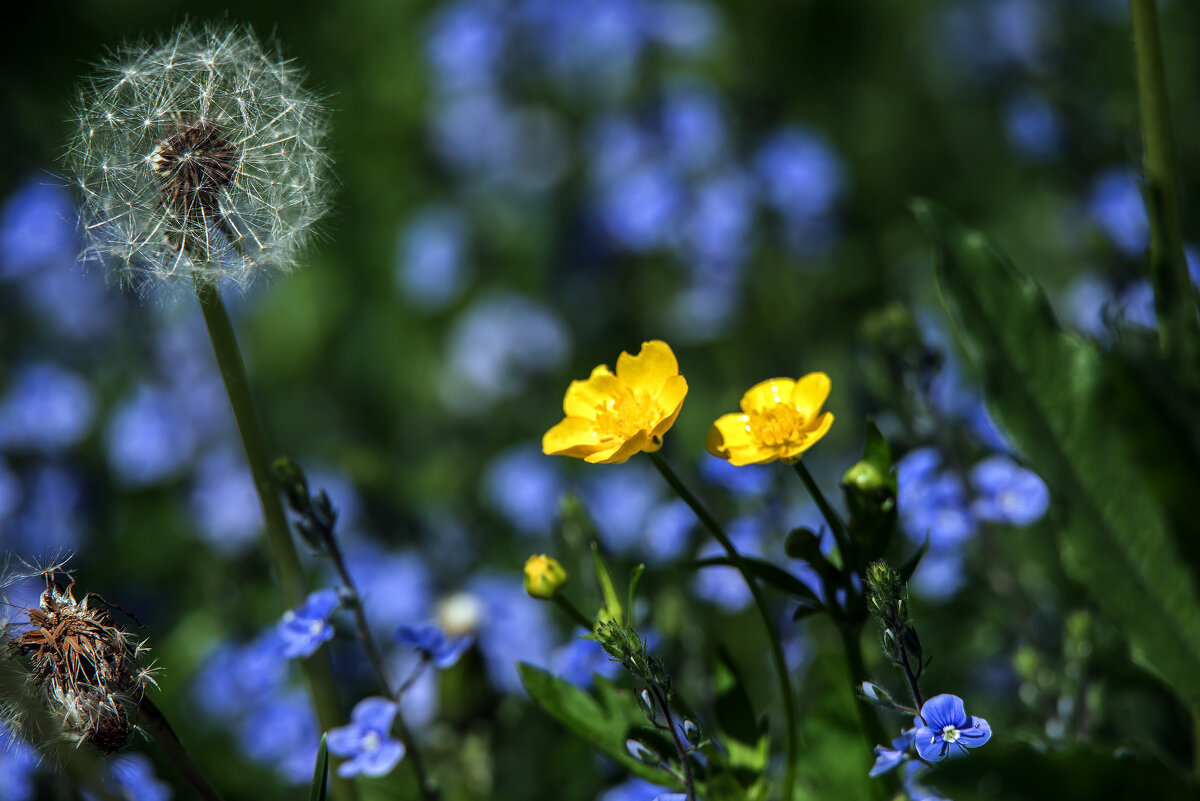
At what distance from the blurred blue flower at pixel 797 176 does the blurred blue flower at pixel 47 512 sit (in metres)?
2.51

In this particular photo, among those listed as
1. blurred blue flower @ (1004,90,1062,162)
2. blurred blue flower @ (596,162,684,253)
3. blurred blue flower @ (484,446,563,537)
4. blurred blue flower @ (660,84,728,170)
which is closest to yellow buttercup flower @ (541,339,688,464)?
blurred blue flower @ (484,446,563,537)

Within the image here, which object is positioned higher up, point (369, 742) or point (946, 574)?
point (369, 742)

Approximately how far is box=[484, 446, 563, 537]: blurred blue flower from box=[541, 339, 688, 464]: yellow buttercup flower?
1.78 m

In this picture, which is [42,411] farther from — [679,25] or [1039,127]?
[1039,127]

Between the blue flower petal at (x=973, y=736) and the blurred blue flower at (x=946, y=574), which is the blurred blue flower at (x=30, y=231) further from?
the blue flower petal at (x=973, y=736)

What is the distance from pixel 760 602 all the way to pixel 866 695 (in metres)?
0.17

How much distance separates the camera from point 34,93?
5188 millimetres

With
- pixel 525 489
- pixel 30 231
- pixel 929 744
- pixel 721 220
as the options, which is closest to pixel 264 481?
pixel 929 744

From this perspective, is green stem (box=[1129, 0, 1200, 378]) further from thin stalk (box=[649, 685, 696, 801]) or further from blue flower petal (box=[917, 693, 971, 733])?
thin stalk (box=[649, 685, 696, 801])

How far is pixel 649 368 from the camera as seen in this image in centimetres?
133

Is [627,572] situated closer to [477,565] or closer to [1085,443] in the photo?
[477,565]

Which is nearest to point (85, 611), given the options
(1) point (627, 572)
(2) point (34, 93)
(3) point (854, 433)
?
(1) point (627, 572)

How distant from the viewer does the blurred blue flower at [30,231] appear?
3.62 metres

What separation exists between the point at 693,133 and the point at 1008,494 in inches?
89.7
